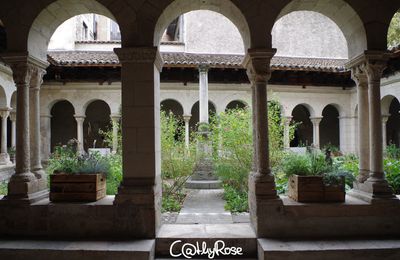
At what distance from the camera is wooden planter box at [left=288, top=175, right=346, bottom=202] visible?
390 cm

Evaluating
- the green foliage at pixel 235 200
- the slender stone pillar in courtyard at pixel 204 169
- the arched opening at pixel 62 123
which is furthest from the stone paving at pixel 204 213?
the arched opening at pixel 62 123

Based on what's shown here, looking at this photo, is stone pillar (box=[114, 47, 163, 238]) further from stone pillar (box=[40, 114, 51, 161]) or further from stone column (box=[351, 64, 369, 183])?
stone pillar (box=[40, 114, 51, 161])

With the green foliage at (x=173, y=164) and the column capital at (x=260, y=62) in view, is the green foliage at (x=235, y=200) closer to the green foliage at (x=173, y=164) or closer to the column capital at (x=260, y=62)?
the green foliage at (x=173, y=164)

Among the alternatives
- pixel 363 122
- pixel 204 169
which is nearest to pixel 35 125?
pixel 363 122

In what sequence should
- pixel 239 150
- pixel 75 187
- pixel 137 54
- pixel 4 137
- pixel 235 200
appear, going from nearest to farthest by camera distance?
pixel 137 54, pixel 75 187, pixel 235 200, pixel 239 150, pixel 4 137

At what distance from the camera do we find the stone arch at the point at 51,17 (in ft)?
13.2

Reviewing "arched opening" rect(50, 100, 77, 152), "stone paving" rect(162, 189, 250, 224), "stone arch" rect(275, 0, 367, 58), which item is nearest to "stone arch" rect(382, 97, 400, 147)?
"stone paving" rect(162, 189, 250, 224)

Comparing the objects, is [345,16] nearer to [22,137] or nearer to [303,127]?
[22,137]

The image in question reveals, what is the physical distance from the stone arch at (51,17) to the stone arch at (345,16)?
2.35m

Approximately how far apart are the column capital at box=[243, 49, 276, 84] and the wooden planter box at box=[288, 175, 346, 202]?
4.29 ft

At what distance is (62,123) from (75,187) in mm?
14280

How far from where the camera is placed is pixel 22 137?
4008 millimetres

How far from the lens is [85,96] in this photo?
544 inches

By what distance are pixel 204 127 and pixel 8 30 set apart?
6.13 metres
